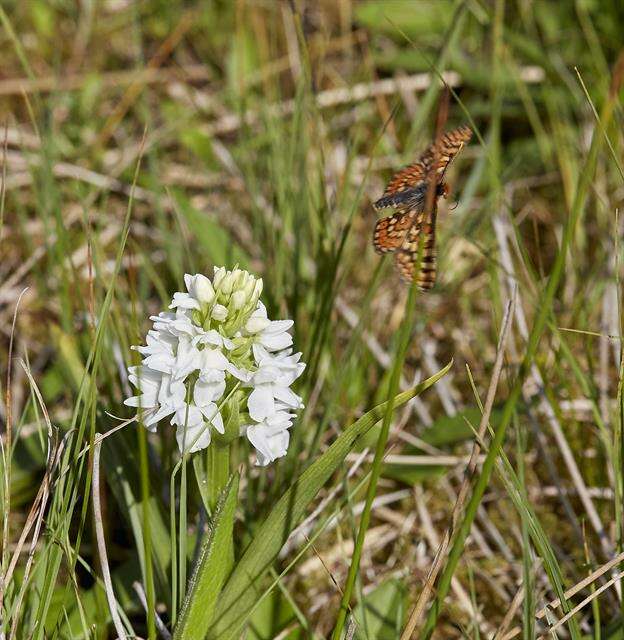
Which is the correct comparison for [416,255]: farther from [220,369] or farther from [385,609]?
[385,609]

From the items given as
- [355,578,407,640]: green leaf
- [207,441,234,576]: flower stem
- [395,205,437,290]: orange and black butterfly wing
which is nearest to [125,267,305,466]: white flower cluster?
[207,441,234,576]: flower stem

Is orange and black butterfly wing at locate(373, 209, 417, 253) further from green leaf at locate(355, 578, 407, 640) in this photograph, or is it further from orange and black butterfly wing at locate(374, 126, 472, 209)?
green leaf at locate(355, 578, 407, 640)

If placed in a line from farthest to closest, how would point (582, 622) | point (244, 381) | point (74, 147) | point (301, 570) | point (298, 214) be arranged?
point (74, 147) → point (298, 214) → point (301, 570) → point (582, 622) → point (244, 381)

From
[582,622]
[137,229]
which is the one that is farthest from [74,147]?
[582,622]

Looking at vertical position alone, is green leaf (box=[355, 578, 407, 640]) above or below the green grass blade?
below

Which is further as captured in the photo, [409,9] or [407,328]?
[409,9]

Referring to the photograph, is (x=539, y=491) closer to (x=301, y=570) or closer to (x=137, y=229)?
(x=301, y=570)

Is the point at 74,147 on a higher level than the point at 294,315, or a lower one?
higher

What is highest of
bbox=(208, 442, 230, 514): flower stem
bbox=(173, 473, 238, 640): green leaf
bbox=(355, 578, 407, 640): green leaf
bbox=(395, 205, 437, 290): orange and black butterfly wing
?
bbox=(395, 205, 437, 290): orange and black butterfly wing
